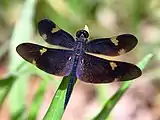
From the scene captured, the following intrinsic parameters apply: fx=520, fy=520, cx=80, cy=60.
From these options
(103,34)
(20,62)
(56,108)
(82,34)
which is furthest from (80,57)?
(103,34)

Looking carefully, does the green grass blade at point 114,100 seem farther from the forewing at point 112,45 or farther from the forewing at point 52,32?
the forewing at point 52,32

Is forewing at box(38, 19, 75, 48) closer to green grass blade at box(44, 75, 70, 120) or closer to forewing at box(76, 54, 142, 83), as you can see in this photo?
forewing at box(76, 54, 142, 83)

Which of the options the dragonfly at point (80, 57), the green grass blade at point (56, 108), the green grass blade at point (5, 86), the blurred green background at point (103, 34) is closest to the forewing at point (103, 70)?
the dragonfly at point (80, 57)

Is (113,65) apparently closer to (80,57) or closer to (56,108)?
(80,57)

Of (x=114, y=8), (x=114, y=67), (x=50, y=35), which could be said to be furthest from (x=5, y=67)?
(x=114, y=67)

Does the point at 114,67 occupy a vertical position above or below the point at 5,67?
below

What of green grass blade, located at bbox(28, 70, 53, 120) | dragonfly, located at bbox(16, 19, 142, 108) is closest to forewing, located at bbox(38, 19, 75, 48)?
dragonfly, located at bbox(16, 19, 142, 108)

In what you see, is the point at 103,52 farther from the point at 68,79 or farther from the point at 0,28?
the point at 0,28

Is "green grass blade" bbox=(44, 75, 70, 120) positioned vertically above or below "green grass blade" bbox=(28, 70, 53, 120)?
below
